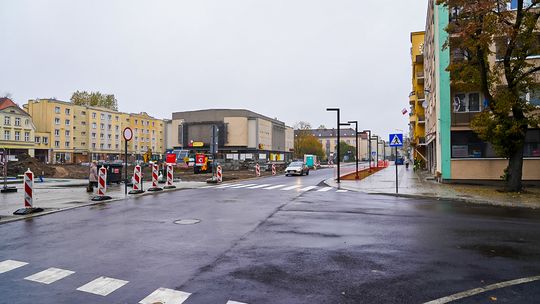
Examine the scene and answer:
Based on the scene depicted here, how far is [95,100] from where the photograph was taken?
342 ft

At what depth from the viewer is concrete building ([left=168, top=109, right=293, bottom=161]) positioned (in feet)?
321

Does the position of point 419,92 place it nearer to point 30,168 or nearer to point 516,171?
point 516,171

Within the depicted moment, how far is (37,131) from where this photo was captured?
8625 centimetres

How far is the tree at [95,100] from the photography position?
102 meters

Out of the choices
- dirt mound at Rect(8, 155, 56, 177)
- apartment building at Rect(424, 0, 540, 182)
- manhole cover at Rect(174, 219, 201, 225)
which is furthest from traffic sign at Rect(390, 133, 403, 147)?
dirt mound at Rect(8, 155, 56, 177)

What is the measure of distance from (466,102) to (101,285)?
25.0 m

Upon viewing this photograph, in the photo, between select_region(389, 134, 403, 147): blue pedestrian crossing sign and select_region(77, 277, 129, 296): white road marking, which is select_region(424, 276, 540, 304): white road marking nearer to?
select_region(77, 277, 129, 296): white road marking

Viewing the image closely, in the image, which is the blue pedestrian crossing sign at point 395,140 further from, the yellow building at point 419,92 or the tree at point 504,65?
the yellow building at point 419,92

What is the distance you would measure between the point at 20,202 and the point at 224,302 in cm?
1298

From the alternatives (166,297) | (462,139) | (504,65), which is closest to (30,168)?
(462,139)

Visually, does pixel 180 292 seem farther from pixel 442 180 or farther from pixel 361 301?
pixel 442 180

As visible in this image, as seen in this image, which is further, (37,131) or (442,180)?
(37,131)

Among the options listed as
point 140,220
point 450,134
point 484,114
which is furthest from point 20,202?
point 450,134

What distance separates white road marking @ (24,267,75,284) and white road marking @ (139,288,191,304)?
1597 mm
